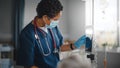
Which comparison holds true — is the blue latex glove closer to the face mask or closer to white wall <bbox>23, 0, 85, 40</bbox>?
white wall <bbox>23, 0, 85, 40</bbox>

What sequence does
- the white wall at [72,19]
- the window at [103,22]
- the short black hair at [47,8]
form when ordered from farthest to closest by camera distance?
the window at [103,22] → the white wall at [72,19] → the short black hair at [47,8]

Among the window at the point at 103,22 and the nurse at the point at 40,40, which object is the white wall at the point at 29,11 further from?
the window at the point at 103,22

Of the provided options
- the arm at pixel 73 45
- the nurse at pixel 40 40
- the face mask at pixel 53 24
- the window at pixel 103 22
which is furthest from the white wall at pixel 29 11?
the window at pixel 103 22

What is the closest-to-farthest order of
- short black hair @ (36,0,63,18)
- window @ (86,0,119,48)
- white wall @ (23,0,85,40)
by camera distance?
short black hair @ (36,0,63,18), white wall @ (23,0,85,40), window @ (86,0,119,48)

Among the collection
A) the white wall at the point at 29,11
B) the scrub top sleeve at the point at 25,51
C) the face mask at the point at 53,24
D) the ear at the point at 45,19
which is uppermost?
the white wall at the point at 29,11

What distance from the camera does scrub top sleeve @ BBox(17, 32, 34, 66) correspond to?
1787mm

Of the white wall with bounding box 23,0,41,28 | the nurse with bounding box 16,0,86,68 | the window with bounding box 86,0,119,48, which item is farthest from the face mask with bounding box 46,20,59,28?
the window with bounding box 86,0,119,48

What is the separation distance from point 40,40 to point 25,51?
0.16 m

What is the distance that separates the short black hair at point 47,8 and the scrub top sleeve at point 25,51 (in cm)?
22

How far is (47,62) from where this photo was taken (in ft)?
6.01

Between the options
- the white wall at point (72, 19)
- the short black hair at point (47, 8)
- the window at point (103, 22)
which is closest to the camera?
the short black hair at point (47, 8)

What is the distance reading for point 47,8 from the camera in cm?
178

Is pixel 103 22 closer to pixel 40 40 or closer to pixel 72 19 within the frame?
pixel 72 19

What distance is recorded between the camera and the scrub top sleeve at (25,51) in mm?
1787
